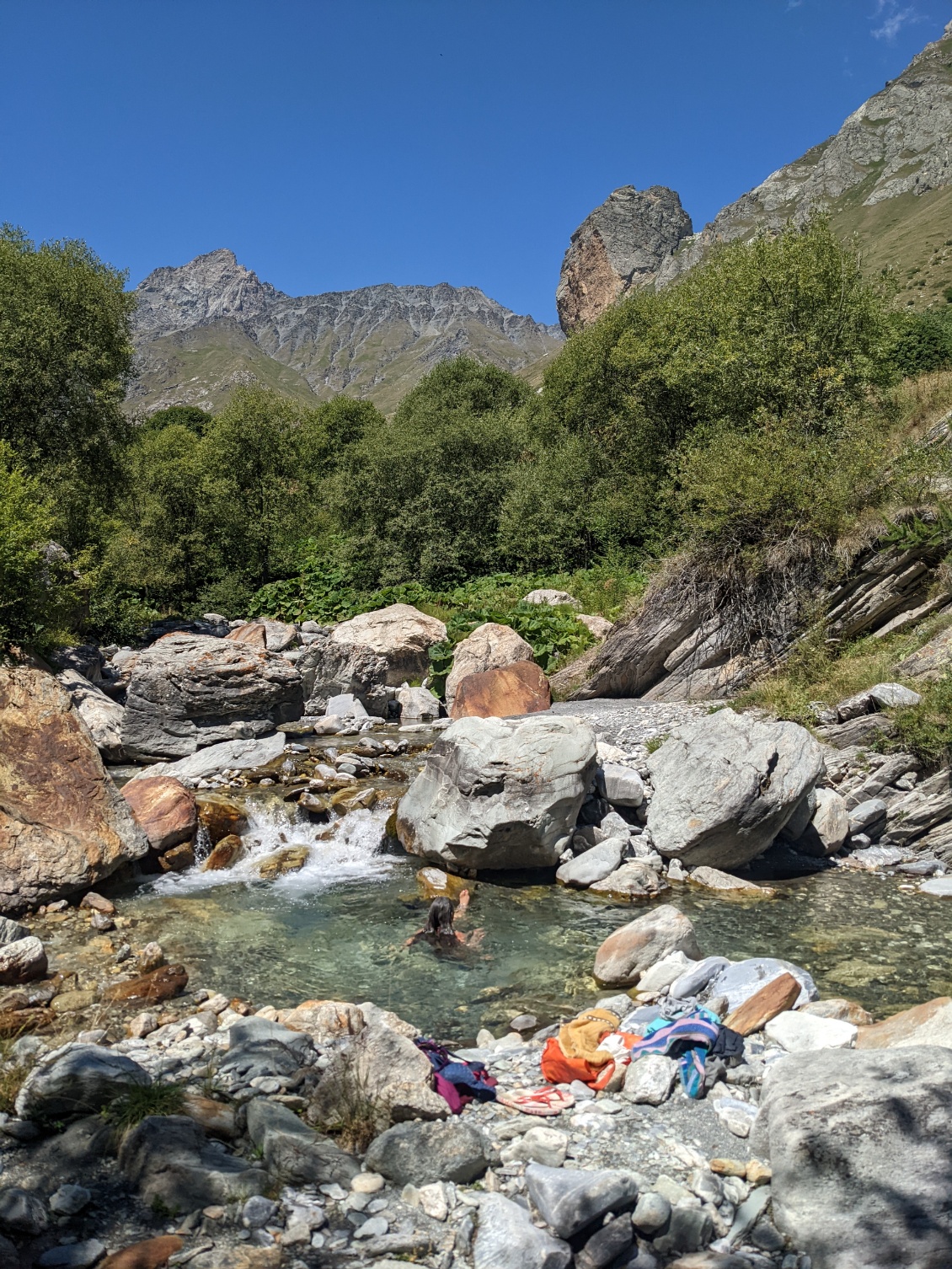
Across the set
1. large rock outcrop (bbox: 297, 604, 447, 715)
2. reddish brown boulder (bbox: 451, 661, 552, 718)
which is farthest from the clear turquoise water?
large rock outcrop (bbox: 297, 604, 447, 715)

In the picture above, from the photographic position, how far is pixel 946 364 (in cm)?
2758

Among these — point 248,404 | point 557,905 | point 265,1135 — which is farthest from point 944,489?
point 248,404

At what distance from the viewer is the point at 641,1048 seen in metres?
6.22

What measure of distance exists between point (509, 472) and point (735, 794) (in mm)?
24206

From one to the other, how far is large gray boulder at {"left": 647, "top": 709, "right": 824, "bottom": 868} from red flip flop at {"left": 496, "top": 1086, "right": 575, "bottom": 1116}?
530 cm

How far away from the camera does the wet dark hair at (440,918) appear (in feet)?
30.1

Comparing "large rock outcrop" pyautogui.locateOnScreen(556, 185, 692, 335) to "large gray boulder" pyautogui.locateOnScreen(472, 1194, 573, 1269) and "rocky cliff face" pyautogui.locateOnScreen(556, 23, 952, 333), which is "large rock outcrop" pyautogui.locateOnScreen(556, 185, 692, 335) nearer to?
"rocky cliff face" pyautogui.locateOnScreen(556, 23, 952, 333)

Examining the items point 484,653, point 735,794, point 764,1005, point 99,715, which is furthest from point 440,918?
point 484,653

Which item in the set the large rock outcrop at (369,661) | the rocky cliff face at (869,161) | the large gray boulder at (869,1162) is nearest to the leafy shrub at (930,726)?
the large gray boulder at (869,1162)

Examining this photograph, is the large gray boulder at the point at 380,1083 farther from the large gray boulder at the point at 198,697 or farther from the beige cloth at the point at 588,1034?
the large gray boulder at the point at 198,697

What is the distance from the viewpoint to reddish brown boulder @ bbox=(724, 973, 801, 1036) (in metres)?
6.57

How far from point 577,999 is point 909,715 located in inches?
272

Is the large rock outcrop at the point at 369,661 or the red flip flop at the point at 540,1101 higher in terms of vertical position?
the large rock outcrop at the point at 369,661

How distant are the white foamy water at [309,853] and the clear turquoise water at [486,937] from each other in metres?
0.04
